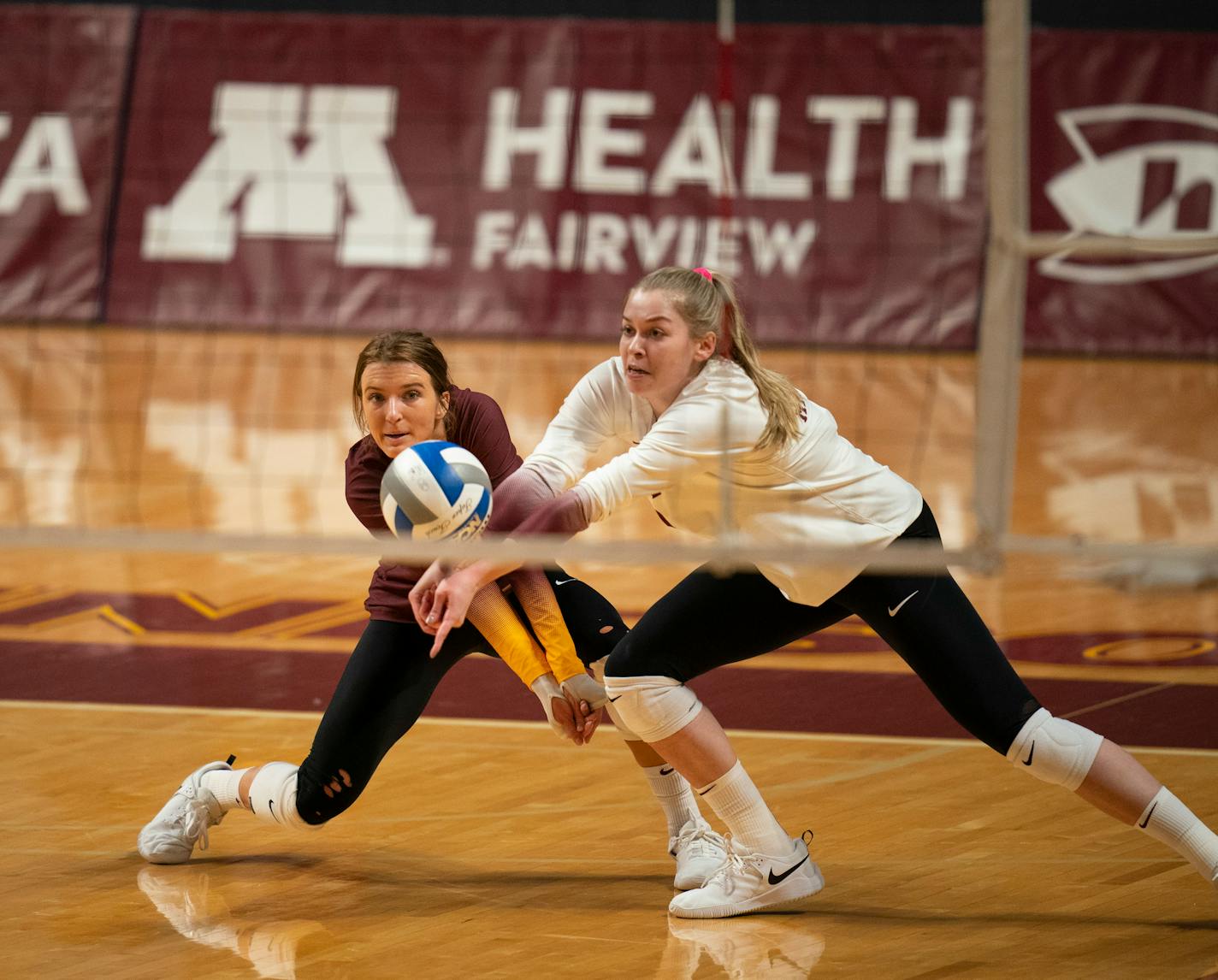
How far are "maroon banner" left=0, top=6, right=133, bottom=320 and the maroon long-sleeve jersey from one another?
1003cm

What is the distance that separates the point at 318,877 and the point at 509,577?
3.17 ft

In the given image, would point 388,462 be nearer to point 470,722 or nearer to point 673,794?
point 673,794

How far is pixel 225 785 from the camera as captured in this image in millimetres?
4512

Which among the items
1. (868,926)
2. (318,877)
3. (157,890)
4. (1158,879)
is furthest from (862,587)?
(157,890)

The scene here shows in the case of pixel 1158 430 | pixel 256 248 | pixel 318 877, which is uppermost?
pixel 256 248

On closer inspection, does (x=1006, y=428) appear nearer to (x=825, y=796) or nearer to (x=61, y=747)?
(x=825, y=796)

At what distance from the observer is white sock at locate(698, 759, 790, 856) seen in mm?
4125

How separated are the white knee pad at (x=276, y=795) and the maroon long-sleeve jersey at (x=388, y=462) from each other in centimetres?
48

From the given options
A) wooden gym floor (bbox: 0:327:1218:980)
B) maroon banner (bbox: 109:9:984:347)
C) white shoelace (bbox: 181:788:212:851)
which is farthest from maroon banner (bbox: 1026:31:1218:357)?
white shoelace (bbox: 181:788:212:851)

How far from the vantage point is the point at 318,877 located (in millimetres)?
4449

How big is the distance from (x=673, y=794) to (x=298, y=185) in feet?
32.9

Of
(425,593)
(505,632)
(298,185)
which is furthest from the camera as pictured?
(298,185)

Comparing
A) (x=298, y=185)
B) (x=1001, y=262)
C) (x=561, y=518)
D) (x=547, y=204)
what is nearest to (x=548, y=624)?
(x=561, y=518)

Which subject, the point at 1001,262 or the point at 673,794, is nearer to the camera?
the point at 1001,262
